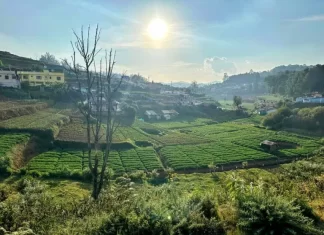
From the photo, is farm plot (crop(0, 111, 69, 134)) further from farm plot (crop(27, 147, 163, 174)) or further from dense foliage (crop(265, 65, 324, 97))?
dense foliage (crop(265, 65, 324, 97))

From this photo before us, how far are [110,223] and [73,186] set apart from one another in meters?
24.8

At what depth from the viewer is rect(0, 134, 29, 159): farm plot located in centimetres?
3504

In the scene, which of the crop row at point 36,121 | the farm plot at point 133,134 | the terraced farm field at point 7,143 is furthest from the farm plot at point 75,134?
the terraced farm field at point 7,143

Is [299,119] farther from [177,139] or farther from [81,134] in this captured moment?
[81,134]

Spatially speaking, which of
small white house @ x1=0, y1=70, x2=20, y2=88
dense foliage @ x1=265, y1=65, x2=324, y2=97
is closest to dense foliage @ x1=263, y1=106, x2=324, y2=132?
dense foliage @ x1=265, y1=65, x2=324, y2=97

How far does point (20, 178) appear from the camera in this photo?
30.5 meters

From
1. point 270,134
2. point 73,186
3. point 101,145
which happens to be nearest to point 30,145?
point 101,145

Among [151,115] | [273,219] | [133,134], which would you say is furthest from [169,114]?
[273,219]

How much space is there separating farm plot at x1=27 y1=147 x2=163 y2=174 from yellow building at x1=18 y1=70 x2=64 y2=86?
41.2 meters

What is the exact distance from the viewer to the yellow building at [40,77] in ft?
247

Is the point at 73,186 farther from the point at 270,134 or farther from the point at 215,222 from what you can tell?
the point at 270,134

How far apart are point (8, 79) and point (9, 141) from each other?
36.2m

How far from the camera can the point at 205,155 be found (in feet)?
157

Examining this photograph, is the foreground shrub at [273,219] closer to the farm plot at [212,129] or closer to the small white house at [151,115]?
the farm plot at [212,129]
